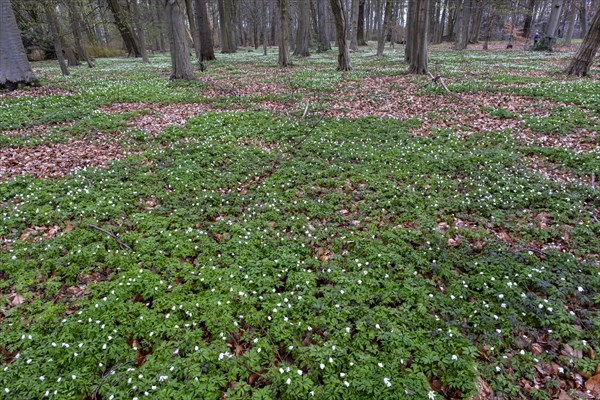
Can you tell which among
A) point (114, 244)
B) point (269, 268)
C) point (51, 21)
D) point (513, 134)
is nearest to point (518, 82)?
point (513, 134)

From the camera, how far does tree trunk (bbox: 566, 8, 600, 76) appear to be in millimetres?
14977

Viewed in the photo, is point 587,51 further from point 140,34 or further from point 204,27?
point 140,34

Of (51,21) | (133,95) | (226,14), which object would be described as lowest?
(133,95)

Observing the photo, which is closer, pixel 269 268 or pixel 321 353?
pixel 321 353

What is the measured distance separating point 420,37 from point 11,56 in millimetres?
18738

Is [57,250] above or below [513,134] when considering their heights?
below

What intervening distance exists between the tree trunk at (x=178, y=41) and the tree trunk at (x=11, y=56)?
19.7ft

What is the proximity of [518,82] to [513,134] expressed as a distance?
316 inches

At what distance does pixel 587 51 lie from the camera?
626 inches

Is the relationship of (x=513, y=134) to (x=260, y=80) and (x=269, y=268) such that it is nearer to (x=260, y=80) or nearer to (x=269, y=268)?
(x=269, y=268)

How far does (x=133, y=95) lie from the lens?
1419 cm

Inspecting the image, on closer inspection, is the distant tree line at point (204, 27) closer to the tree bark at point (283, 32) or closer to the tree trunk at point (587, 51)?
the tree bark at point (283, 32)

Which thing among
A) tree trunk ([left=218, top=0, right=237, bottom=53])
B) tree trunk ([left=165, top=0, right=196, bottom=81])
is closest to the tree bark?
tree trunk ([left=165, top=0, right=196, bottom=81])

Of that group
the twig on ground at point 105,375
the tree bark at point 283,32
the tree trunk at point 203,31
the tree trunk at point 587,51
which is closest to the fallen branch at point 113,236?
the twig on ground at point 105,375
